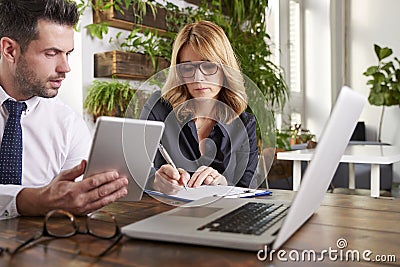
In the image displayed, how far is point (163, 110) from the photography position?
3.84ft

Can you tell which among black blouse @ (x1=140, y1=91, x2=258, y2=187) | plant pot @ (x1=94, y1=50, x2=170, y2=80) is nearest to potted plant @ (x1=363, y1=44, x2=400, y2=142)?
plant pot @ (x1=94, y1=50, x2=170, y2=80)

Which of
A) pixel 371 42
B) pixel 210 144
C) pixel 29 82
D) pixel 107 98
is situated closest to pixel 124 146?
pixel 210 144

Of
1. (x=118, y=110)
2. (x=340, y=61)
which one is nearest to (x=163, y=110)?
(x=118, y=110)

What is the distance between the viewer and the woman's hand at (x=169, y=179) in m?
1.18

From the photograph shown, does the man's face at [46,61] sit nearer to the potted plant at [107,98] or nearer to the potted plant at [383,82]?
the potted plant at [107,98]

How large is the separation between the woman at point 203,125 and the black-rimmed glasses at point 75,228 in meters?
0.19

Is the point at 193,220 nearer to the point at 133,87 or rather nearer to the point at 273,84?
the point at 133,87

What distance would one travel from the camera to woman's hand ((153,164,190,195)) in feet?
3.86

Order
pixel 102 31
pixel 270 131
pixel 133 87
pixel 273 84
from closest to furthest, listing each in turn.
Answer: pixel 270 131 → pixel 102 31 → pixel 133 87 → pixel 273 84

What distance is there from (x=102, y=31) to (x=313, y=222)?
2045mm

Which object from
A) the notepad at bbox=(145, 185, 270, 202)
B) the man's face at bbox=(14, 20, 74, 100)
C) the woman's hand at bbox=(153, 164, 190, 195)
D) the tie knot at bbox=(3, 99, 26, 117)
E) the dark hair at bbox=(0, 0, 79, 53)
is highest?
the dark hair at bbox=(0, 0, 79, 53)

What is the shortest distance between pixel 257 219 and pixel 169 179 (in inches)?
11.9

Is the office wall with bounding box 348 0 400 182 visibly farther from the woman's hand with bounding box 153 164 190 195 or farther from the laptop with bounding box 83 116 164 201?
the laptop with bounding box 83 116 164 201

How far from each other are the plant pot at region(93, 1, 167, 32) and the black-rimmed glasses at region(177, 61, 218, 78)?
1.78 metres
